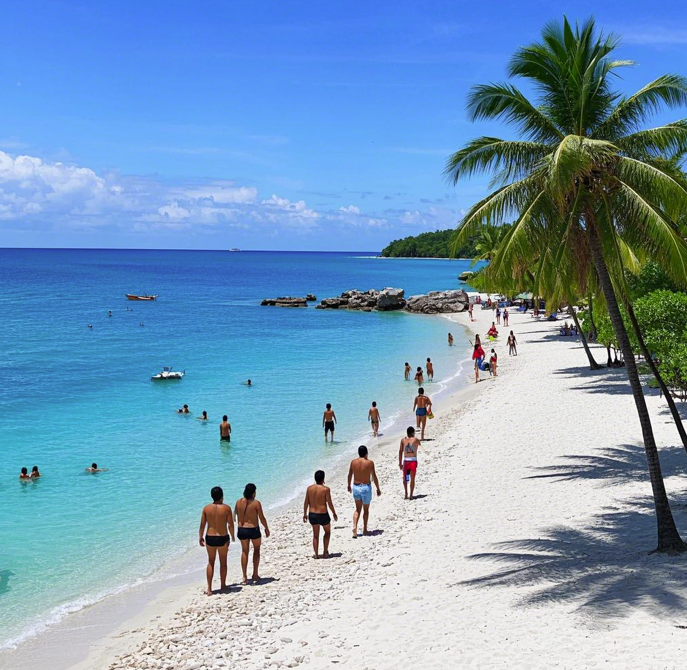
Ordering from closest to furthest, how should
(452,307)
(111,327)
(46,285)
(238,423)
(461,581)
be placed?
(461,581)
(238,423)
(111,327)
(452,307)
(46,285)

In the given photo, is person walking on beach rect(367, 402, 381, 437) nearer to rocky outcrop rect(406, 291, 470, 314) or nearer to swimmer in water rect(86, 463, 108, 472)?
swimmer in water rect(86, 463, 108, 472)

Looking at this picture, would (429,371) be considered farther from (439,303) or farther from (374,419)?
(439,303)

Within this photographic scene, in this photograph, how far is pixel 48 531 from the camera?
50.3 ft

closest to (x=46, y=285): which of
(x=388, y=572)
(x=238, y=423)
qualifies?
(x=238, y=423)

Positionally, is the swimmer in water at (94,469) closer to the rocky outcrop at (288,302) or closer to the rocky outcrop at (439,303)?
the rocky outcrop at (439,303)

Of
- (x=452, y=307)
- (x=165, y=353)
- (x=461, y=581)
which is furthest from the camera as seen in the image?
(x=452, y=307)

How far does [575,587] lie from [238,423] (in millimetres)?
18490

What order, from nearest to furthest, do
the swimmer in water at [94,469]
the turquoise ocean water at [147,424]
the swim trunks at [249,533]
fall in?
the swim trunks at [249,533] < the turquoise ocean water at [147,424] < the swimmer in water at [94,469]

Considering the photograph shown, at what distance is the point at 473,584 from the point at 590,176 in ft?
20.4

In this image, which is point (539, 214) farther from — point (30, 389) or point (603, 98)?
point (30, 389)

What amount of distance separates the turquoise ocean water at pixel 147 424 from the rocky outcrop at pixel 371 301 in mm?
10286

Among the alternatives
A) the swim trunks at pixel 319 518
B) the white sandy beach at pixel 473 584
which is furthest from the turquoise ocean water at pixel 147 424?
the swim trunks at pixel 319 518

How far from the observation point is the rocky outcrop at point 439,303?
73.4 meters

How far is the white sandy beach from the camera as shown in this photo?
24.7ft
